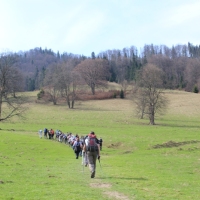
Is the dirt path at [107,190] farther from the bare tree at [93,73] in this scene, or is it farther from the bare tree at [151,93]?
the bare tree at [93,73]

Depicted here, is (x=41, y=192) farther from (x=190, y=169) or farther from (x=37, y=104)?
(x=37, y=104)

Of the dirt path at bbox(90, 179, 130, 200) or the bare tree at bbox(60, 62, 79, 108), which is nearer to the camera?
the dirt path at bbox(90, 179, 130, 200)

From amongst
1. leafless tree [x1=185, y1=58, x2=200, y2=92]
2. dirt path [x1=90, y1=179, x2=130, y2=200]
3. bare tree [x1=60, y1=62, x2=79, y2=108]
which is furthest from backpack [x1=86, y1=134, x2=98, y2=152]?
leafless tree [x1=185, y1=58, x2=200, y2=92]

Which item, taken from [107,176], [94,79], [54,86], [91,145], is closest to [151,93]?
[54,86]

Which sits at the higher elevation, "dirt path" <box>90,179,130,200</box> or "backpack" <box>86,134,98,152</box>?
"backpack" <box>86,134,98,152</box>

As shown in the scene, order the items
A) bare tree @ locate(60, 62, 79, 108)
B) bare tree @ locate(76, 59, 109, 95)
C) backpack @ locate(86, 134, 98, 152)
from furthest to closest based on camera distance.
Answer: bare tree @ locate(76, 59, 109, 95) < bare tree @ locate(60, 62, 79, 108) < backpack @ locate(86, 134, 98, 152)

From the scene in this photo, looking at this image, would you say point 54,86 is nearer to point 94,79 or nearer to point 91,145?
point 94,79

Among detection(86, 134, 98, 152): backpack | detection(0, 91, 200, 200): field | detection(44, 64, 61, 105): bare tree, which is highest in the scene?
detection(44, 64, 61, 105): bare tree

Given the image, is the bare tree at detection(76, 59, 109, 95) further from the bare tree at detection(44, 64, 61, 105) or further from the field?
the field

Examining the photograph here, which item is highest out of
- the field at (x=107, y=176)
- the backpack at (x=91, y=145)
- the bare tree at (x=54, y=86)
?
the bare tree at (x=54, y=86)

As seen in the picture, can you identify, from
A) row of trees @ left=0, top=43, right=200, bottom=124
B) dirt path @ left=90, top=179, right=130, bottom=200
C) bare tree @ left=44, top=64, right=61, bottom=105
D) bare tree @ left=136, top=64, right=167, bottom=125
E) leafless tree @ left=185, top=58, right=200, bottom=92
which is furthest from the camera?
leafless tree @ left=185, top=58, right=200, bottom=92

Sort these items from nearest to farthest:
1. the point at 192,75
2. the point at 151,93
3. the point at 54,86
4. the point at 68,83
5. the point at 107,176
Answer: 1. the point at 107,176
2. the point at 151,93
3. the point at 68,83
4. the point at 54,86
5. the point at 192,75

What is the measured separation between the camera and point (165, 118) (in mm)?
78750

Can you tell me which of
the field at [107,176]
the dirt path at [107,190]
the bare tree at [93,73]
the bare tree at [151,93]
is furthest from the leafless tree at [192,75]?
the dirt path at [107,190]
